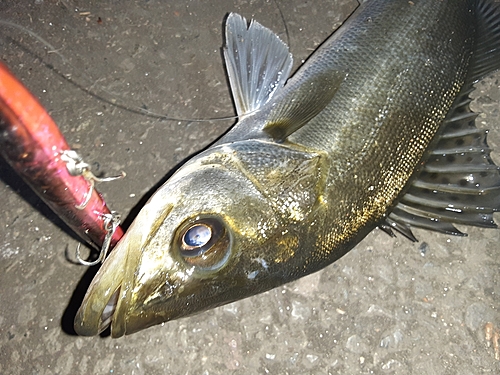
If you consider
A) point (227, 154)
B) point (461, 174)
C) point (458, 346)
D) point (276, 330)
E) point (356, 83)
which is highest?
point (227, 154)

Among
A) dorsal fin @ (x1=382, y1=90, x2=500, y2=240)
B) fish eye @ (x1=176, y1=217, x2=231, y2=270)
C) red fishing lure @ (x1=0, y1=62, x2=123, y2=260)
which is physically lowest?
dorsal fin @ (x1=382, y1=90, x2=500, y2=240)

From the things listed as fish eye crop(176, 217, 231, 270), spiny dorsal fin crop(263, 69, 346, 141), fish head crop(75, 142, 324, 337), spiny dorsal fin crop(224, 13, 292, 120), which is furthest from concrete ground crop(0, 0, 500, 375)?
fish eye crop(176, 217, 231, 270)

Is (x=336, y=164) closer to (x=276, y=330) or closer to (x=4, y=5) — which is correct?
(x=276, y=330)

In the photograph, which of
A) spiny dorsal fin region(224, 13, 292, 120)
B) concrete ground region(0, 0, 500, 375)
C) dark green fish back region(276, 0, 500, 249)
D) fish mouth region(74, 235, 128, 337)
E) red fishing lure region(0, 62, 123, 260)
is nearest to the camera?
red fishing lure region(0, 62, 123, 260)

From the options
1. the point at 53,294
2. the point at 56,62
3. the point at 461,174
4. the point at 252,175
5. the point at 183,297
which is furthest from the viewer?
the point at 56,62

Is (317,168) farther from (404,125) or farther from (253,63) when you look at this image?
(253,63)

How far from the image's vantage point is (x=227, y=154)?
1943 millimetres

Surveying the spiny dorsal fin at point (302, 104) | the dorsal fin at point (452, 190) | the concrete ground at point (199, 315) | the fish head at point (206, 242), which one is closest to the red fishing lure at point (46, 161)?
the fish head at point (206, 242)

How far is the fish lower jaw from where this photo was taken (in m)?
1.55

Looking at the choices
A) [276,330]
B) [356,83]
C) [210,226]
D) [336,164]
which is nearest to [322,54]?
[356,83]

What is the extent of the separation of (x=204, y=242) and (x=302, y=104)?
0.92 m

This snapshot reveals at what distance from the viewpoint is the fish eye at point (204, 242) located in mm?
1616

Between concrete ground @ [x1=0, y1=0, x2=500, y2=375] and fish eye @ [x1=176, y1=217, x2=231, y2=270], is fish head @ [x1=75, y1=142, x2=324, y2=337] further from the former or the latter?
concrete ground @ [x1=0, y1=0, x2=500, y2=375]

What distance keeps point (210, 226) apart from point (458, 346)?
1611 mm
